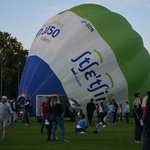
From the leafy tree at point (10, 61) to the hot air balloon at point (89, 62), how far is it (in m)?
43.9

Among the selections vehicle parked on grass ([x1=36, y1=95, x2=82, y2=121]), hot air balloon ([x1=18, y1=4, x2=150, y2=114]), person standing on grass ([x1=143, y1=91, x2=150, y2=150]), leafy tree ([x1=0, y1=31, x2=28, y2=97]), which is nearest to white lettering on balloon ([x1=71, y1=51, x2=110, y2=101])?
hot air balloon ([x1=18, y1=4, x2=150, y2=114])

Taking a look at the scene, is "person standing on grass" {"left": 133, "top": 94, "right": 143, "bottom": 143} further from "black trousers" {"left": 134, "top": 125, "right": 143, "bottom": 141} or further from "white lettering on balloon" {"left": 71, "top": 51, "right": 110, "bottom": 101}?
"white lettering on balloon" {"left": 71, "top": 51, "right": 110, "bottom": 101}

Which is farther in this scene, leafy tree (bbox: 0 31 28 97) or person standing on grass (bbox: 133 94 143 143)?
leafy tree (bbox: 0 31 28 97)

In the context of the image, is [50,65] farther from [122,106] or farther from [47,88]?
[122,106]

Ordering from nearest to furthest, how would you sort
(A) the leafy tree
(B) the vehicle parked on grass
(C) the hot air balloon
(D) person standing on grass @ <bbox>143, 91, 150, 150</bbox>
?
(D) person standing on grass @ <bbox>143, 91, 150, 150</bbox> → (B) the vehicle parked on grass → (C) the hot air balloon → (A) the leafy tree

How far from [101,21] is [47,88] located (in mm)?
6155

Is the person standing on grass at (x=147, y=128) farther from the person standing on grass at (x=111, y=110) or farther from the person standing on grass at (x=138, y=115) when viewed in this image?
the person standing on grass at (x=111, y=110)

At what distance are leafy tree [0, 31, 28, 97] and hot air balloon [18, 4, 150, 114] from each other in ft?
144

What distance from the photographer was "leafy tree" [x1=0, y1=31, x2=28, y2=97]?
82469 mm

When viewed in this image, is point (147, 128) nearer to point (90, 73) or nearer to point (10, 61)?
point (90, 73)

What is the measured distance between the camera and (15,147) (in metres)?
16.8

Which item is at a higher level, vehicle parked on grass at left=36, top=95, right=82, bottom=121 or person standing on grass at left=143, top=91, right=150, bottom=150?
vehicle parked on grass at left=36, top=95, right=82, bottom=121

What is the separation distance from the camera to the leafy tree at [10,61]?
82469mm

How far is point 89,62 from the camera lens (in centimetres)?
3578
